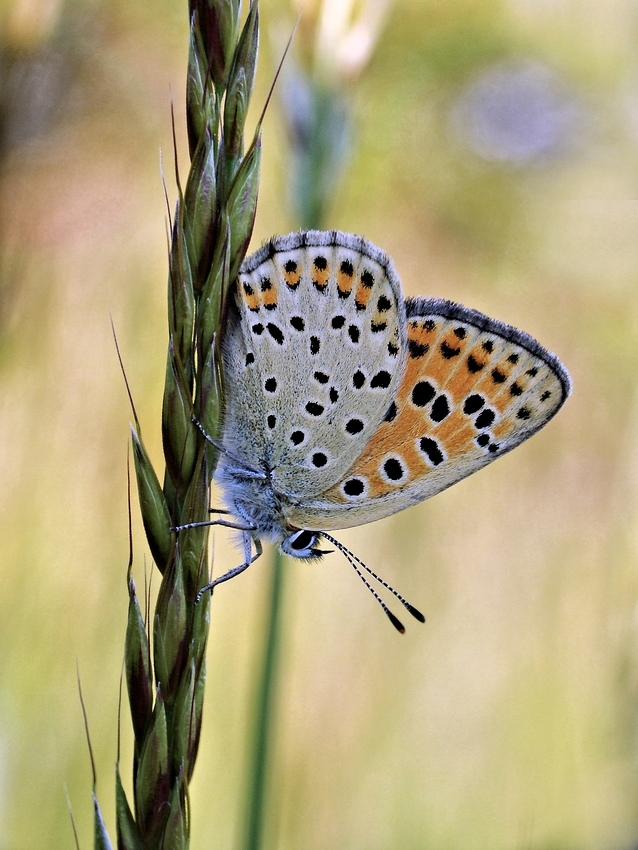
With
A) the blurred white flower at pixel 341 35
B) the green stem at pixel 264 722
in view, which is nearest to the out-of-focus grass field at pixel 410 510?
the blurred white flower at pixel 341 35

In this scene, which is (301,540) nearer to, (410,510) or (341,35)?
(341,35)

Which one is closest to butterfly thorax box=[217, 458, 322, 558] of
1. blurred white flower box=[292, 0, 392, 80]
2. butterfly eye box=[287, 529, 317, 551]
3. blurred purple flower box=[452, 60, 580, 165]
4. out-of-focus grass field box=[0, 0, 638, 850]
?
butterfly eye box=[287, 529, 317, 551]

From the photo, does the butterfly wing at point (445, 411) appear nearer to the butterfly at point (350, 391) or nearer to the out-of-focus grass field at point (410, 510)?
the butterfly at point (350, 391)

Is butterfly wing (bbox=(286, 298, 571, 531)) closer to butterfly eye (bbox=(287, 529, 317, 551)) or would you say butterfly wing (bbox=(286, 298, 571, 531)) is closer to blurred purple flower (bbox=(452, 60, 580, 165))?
butterfly eye (bbox=(287, 529, 317, 551))

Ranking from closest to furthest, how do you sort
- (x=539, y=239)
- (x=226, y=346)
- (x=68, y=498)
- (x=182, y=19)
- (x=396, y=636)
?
(x=226, y=346) → (x=68, y=498) → (x=396, y=636) → (x=182, y=19) → (x=539, y=239)

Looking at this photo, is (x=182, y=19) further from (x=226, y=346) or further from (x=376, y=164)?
(x=226, y=346)

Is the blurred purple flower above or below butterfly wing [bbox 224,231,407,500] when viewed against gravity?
above

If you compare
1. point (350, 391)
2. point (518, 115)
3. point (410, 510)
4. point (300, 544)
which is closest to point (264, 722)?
point (300, 544)

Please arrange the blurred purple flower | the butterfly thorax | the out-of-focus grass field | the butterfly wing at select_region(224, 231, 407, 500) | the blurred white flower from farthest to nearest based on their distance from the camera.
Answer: the blurred purple flower < the out-of-focus grass field < the blurred white flower < the butterfly thorax < the butterfly wing at select_region(224, 231, 407, 500)

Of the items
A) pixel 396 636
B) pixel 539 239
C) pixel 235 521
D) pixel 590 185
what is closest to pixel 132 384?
pixel 235 521
